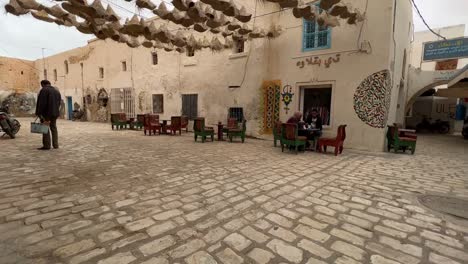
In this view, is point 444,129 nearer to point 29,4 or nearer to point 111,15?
point 111,15

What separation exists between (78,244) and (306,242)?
7.32 feet

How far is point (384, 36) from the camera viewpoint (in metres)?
7.44

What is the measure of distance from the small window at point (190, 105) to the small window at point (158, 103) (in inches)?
76.9

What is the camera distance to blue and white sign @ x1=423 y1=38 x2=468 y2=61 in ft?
33.1

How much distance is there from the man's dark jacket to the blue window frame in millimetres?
8308

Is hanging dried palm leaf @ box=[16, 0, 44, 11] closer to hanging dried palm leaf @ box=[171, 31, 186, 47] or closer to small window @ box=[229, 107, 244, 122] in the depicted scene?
hanging dried palm leaf @ box=[171, 31, 186, 47]

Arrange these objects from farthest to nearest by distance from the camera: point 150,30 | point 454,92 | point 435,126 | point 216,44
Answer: point 435,126 < point 454,92 < point 216,44 < point 150,30

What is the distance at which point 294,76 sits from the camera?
934 centimetres

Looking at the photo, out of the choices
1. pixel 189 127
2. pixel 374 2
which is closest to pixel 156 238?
pixel 374 2

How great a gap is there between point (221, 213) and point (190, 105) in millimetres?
10408

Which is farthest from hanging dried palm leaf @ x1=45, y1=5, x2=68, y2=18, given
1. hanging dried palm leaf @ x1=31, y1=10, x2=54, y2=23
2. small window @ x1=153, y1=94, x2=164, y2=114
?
small window @ x1=153, y1=94, x2=164, y2=114

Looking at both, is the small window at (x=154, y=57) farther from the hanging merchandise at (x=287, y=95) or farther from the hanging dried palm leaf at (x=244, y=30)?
the hanging merchandise at (x=287, y=95)

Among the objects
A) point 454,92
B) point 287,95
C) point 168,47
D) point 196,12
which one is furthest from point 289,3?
point 454,92

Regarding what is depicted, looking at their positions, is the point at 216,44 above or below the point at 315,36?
below
